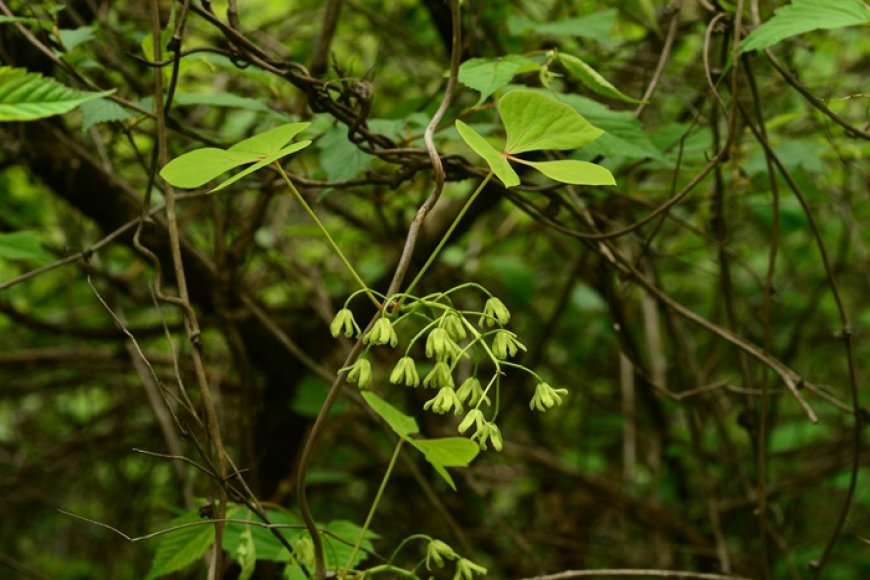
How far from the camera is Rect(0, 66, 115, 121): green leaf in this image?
86cm

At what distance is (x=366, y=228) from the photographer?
6.72 feet

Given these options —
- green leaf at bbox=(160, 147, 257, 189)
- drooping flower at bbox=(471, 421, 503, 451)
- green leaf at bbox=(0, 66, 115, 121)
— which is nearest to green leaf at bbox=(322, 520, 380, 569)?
drooping flower at bbox=(471, 421, 503, 451)

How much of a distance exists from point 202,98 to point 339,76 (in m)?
0.21

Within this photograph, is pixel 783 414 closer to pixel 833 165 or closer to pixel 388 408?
pixel 833 165

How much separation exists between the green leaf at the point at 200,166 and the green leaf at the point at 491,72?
34 centimetres

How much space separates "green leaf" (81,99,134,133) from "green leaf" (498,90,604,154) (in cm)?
58

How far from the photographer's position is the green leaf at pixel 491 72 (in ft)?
3.39

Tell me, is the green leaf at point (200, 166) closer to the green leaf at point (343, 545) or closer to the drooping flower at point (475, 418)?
the drooping flower at point (475, 418)

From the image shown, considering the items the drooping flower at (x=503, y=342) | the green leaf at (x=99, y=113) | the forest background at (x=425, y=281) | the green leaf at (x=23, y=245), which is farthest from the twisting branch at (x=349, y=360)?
the green leaf at (x=23, y=245)

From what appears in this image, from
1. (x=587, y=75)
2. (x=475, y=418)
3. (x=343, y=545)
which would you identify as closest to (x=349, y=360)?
(x=475, y=418)

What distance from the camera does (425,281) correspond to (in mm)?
2074

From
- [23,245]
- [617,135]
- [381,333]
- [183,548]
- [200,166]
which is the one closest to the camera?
[381,333]

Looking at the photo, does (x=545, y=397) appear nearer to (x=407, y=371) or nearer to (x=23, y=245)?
(x=407, y=371)

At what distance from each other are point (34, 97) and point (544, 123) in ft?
1.85
